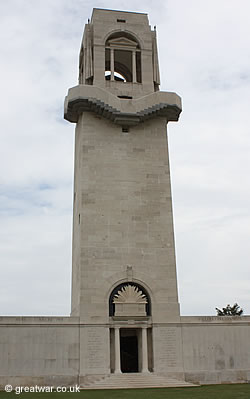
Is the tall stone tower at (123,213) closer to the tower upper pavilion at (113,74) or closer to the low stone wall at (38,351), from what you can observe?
the tower upper pavilion at (113,74)

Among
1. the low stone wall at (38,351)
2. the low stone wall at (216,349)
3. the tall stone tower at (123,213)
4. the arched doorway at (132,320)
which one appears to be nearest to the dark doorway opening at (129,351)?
the tall stone tower at (123,213)

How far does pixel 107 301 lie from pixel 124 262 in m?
2.69

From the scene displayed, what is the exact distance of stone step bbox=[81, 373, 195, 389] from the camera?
24058 millimetres

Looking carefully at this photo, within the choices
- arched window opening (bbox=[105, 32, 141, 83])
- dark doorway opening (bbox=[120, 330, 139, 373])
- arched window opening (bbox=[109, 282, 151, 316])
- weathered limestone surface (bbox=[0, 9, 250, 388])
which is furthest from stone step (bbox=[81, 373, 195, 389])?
arched window opening (bbox=[105, 32, 141, 83])

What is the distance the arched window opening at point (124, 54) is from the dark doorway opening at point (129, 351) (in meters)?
18.6

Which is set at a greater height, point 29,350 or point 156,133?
point 156,133

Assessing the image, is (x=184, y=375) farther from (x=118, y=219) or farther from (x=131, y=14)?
(x=131, y=14)

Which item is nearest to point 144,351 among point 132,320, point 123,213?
point 132,320

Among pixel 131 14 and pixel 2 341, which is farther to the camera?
pixel 131 14

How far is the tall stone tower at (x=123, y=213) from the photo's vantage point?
2716 centimetres

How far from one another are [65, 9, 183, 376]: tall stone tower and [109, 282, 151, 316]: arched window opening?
6cm

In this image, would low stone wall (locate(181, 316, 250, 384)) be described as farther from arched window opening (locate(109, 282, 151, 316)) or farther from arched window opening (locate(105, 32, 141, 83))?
arched window opening (locate(105, 32, 141, 83))

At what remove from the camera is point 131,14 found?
3606cm

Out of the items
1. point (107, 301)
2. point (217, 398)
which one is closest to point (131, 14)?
point (107, 301)
